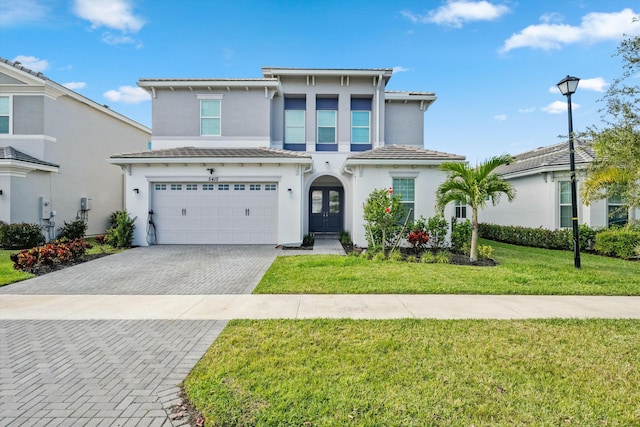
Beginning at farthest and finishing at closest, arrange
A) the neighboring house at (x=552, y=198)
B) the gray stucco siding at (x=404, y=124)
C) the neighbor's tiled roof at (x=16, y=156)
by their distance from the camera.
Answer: the gray stucco siding at (x=404, y=124) → the neighbor's tiled roof at (x=16, y=156) → the neighboring house at (x=552, y=198)

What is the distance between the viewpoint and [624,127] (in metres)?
5.47

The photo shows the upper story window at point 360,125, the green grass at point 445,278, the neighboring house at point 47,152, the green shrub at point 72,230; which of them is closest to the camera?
the green grass at point 445,278

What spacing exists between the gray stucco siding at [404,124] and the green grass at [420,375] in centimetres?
1362

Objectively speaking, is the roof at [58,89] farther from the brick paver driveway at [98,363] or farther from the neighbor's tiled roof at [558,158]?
the neighbor's tiled roof at [558,158]

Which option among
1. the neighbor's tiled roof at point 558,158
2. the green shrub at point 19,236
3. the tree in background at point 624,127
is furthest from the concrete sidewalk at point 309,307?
the green shrub at point 19,236

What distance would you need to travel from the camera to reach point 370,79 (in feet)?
53.6

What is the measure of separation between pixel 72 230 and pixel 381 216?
14104 mm

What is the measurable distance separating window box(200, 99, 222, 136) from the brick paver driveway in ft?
33.8

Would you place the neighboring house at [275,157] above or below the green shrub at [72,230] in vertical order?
above

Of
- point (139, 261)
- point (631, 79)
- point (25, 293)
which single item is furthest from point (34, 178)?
point (631, 79)

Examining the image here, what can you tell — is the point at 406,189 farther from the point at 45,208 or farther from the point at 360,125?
the point at 45,208

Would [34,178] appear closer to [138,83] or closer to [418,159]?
[138,83]

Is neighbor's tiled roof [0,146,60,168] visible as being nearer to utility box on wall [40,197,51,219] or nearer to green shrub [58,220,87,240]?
utility box on wall [40,197,51,219]

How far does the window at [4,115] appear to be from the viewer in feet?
47.9
